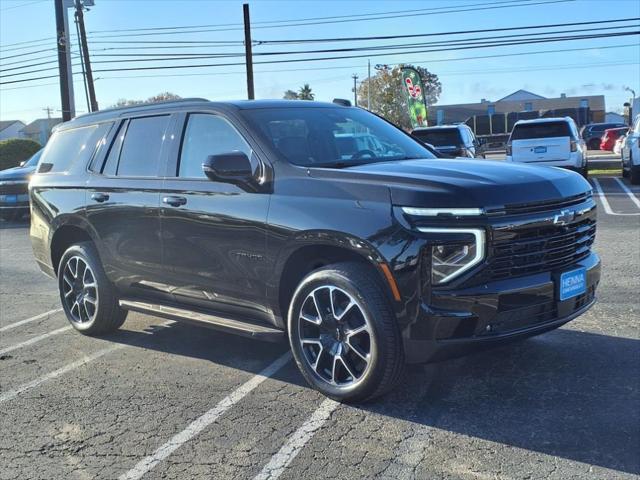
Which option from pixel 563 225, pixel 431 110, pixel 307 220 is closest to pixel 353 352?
pixel 307 220

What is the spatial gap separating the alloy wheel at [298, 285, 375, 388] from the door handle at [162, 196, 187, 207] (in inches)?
50.6

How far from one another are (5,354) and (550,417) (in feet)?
14.3

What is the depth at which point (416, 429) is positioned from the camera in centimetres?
376

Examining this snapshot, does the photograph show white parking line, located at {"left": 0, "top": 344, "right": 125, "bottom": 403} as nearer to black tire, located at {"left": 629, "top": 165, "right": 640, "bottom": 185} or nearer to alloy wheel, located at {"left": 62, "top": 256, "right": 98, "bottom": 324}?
alloy wheel, located at {"left": 62, "top": 256, "right": 98, "bottom": 324}

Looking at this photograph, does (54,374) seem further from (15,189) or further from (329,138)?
(15,189)

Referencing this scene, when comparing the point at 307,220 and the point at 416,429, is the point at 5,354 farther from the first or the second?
the point at 416,429

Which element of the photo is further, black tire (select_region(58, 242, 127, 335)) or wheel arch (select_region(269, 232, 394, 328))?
black tire (select_region(58, 242, 127, 335))

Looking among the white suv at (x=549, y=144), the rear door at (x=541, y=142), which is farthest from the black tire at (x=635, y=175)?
the rear door at (x=541, y=142)

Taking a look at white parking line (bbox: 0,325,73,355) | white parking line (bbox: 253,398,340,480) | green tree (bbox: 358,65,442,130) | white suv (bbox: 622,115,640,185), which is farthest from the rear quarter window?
green tree (bbox: 358,65,442,130)

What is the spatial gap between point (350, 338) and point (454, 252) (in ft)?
2.83

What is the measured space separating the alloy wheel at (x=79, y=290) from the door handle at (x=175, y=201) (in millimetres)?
1302

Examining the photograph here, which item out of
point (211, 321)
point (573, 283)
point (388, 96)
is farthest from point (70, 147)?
point (388, 96)

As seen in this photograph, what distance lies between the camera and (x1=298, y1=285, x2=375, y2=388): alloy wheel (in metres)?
4.01

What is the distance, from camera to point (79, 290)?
6.06m
